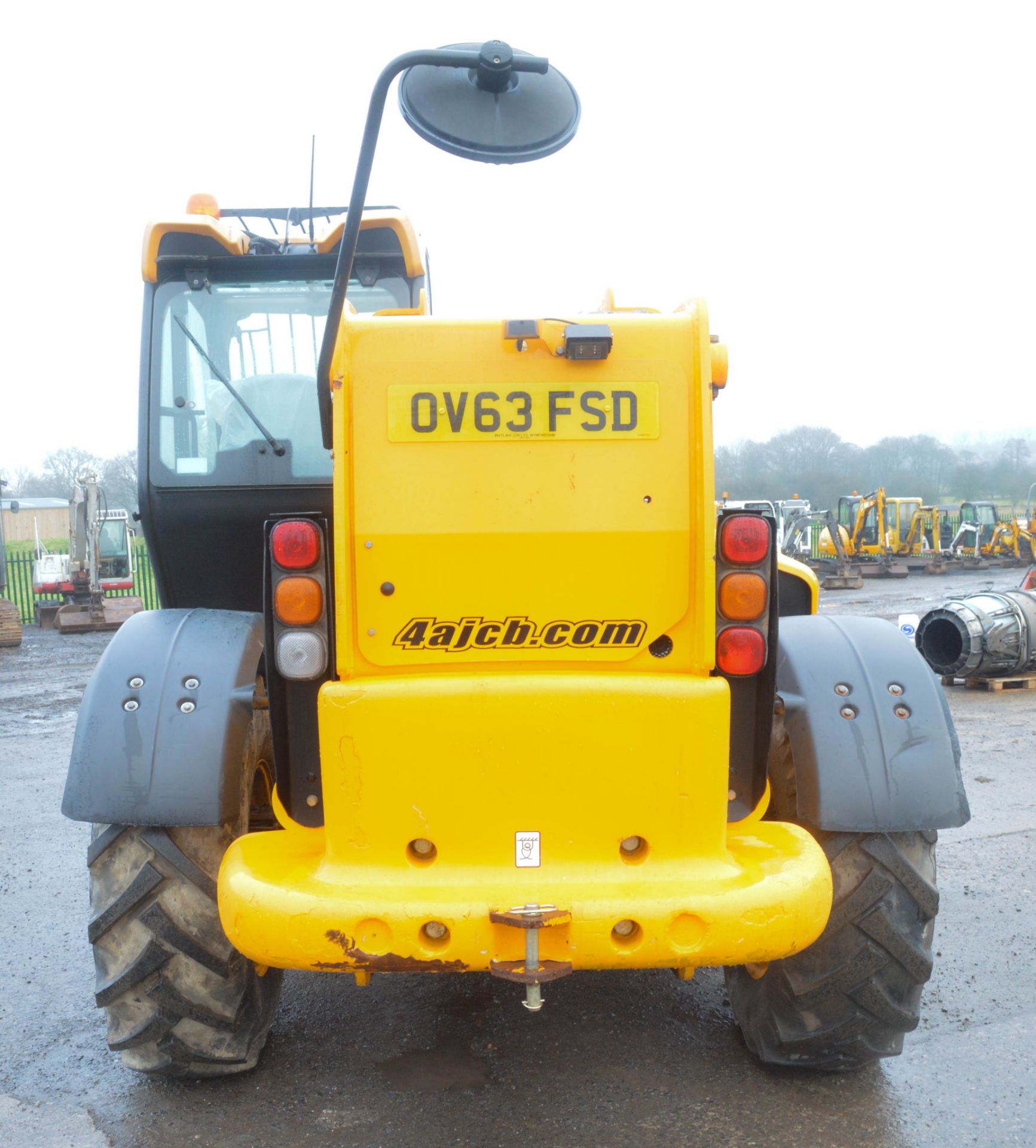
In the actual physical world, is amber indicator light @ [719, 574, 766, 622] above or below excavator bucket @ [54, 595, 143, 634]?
above

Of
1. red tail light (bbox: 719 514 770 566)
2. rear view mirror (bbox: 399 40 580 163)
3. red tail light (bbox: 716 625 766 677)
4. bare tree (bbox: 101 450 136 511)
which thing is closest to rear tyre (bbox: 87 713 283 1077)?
red tail light (bbox: 716 625 766 677)

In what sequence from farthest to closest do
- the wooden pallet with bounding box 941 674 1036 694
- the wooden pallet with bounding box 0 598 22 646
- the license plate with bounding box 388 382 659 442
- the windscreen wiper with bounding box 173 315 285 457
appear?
the wooden pallet with bounding box 0 598 22 646 → the wooden pallet with bounding box 941 674 1036 694 → the windscreen wiper with bounding box 173 315 285 457 → the license plate with bounding box 388 382 659 442

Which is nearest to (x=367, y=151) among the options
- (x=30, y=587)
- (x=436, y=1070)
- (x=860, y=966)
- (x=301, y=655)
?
(x=301, y=655)

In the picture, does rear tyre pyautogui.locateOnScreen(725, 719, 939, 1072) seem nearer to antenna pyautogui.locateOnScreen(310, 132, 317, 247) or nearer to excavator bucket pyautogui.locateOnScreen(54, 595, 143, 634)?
antenna pyautogui.locateOnScreen(310, 132, 317, 247)

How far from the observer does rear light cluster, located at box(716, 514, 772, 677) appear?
8.59 feet

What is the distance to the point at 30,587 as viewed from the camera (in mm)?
26359

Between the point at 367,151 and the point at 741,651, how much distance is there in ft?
4.90

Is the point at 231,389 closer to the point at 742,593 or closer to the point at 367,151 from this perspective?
the point at 367,151

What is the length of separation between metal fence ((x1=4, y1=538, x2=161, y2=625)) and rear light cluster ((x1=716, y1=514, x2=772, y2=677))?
22.9 metres

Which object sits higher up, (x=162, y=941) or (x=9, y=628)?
(x=162, y=941)

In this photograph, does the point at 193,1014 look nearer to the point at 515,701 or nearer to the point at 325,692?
the point at 325,692

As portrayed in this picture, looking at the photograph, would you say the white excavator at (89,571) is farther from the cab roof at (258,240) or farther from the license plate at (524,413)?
the license plate at (524,413)

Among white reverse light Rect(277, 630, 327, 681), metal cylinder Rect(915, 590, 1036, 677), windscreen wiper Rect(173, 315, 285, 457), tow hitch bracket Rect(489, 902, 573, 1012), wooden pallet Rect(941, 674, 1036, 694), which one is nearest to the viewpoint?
tow hitch bracket Rect(489, 902, 573, 1012)

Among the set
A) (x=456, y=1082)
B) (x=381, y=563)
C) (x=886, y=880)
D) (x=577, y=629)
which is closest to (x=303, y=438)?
(x=381, y=563)
